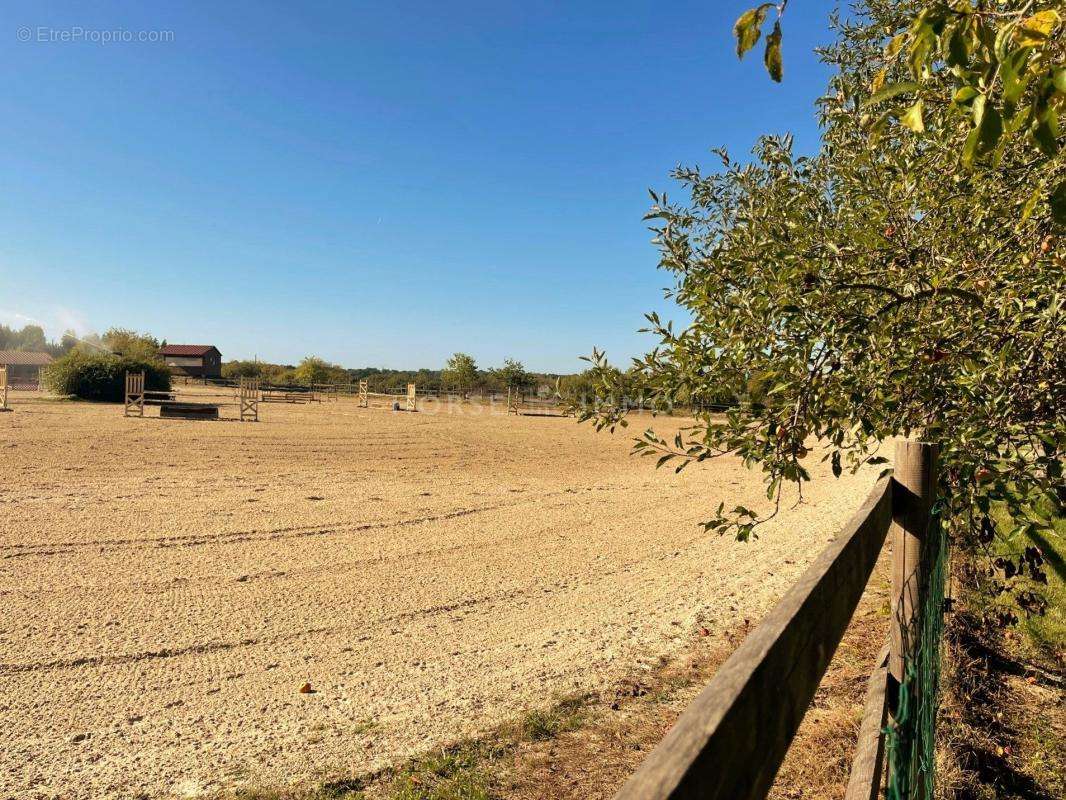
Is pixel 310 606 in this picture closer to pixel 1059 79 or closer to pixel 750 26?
pixel 750 26

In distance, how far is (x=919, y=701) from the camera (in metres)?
2.42

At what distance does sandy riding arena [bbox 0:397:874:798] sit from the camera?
→ 3889 millimetres

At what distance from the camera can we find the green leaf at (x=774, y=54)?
1.57 m

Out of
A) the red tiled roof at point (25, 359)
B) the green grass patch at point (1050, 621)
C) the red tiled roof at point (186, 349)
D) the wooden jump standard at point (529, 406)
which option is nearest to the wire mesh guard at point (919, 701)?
the green grass patch at point (1050, 621)

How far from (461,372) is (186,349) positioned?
45091 mm

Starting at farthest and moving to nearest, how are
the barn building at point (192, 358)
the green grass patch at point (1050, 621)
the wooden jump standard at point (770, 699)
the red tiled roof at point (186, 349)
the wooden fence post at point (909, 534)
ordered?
the red tiled roof at point (186, 349) → the barn building at point (192, 358) → the green grass patch at point (1050, 621) → the wooden fence post at point (909, 534) → the wooden jump standard at point (770, 699)

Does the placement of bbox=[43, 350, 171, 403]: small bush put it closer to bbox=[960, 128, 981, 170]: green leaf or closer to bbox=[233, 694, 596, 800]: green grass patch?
bbox=[233, 694, 596, 800]: green grass patch

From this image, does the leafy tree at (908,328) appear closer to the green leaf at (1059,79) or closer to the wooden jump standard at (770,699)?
the wooden jump standard at (770,699)

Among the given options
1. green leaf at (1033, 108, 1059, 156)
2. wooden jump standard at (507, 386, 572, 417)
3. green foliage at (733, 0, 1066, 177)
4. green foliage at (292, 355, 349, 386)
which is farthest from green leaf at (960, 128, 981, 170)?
green foliage at (292, 355, 349, 386)

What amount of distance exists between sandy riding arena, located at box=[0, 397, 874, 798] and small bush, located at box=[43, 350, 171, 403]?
1144 inches

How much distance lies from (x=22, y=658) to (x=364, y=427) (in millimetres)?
22465

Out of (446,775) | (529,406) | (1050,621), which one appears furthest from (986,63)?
(529,406)

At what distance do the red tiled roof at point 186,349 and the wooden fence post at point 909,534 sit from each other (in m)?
101

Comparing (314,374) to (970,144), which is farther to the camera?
(314,374)
